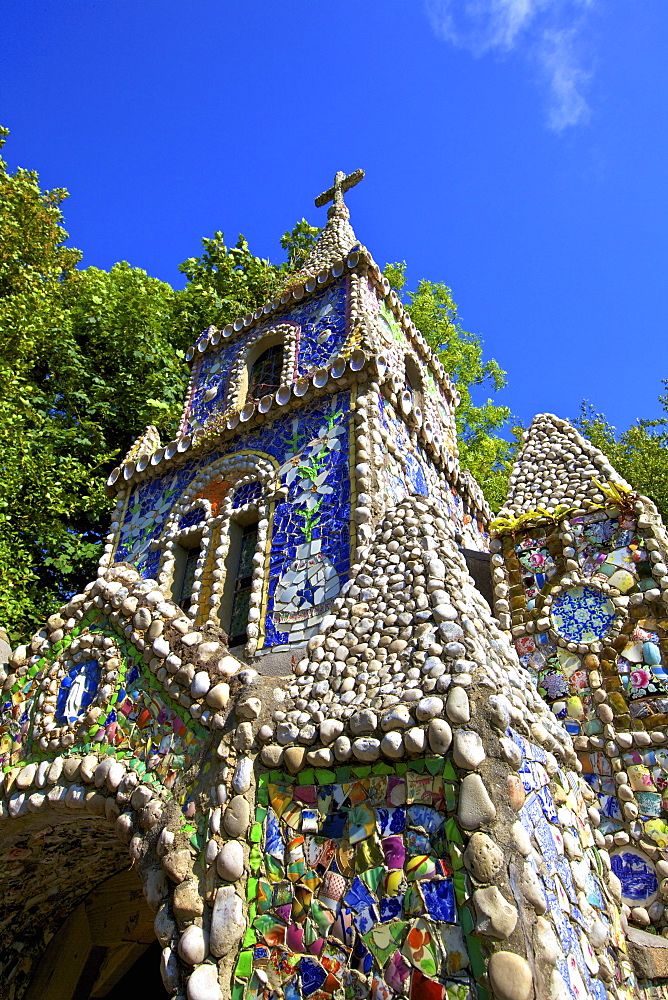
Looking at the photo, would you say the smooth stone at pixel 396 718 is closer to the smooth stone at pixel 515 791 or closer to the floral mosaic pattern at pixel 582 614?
the smooth stone at pixel 515 791

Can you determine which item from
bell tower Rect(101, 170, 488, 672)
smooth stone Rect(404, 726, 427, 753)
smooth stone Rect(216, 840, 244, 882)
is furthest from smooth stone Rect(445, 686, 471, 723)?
bell tower Rect(101, 170, 488, 672)

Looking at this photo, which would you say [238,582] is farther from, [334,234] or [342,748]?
[334,234]

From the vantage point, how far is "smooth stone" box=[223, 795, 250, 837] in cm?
344

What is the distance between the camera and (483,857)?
284 centimetres

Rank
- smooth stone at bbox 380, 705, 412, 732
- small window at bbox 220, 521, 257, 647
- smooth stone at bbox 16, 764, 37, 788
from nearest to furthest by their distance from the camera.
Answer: smooth stone at bbox 380, 705, 412, 732 → smooth stone at bbox 16, 764, 37, 788 → small window at bbox 220, 521, 257, 647

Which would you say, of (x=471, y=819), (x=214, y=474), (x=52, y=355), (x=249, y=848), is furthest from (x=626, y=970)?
(x=52, y=355)

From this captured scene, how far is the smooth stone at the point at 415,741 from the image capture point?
3188 millimetres

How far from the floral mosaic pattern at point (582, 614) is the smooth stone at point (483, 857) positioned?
11.6 ft

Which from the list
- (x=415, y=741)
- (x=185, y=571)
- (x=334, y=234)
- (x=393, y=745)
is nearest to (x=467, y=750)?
(x=415, y=741)

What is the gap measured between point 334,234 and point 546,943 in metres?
11.2

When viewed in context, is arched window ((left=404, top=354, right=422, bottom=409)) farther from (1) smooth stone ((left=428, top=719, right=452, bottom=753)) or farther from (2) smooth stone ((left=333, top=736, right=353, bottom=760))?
(1) smooth stone ((left=428, top=719, right=452, bottom=753))

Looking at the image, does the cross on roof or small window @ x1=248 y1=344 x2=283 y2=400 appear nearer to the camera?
small window @ x1=248 y1=344 x2=283 y2=400

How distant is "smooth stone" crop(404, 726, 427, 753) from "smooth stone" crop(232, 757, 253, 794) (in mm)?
920

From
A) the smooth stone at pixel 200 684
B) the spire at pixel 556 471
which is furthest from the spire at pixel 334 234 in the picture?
the smooth stone at pixel 200 684
